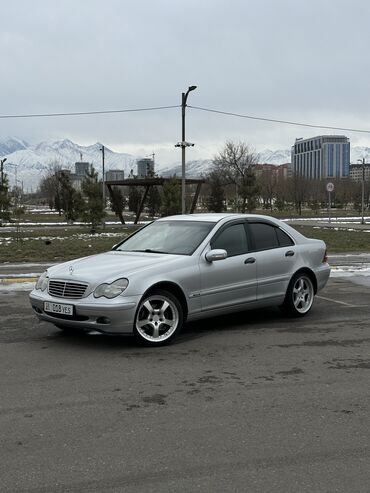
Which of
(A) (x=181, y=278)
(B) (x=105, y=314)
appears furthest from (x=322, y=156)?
(B) (x=105, y=314)

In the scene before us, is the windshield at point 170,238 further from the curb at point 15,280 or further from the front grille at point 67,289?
the curb at point 15,280

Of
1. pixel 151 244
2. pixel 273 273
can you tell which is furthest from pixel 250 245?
pixel 151 244

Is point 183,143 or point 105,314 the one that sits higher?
point 183,143

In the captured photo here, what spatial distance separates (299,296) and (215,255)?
6.29ft

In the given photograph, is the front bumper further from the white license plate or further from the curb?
the curb

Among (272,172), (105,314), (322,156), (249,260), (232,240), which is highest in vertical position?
(322,156)

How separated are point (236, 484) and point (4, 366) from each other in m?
3.13

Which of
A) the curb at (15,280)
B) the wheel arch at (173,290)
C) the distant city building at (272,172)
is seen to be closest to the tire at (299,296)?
the wheel arch at (173,290)

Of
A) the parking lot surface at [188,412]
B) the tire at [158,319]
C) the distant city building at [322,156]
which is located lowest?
the parking lot surface at [188,412]

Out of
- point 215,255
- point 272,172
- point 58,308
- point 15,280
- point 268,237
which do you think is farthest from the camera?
point 272,172

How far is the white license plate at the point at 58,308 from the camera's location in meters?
6.24

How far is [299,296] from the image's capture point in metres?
8.16

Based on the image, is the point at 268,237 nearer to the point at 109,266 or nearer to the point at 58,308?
the point at 109,266

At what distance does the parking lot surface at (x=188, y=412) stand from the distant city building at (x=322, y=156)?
101260mm
